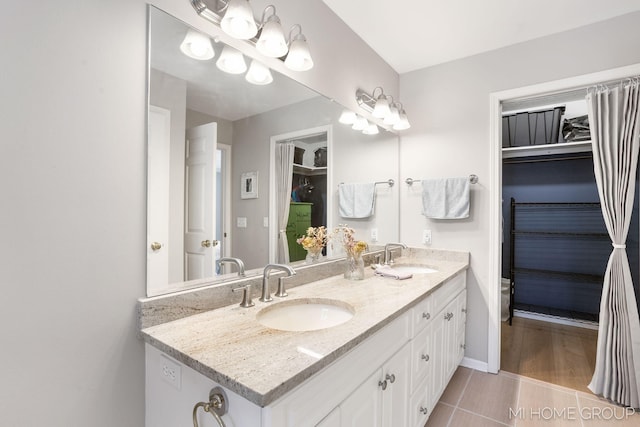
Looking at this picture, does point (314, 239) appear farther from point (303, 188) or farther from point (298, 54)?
point (298, 54)

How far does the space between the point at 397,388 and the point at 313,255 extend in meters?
0.81

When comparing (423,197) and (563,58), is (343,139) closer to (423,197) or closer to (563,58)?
(423,197)

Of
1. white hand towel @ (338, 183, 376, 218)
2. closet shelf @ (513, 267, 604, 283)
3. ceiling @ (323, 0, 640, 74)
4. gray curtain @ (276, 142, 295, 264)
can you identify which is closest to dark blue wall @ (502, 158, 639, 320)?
closet shelf @ (513, 267, 604, 283)

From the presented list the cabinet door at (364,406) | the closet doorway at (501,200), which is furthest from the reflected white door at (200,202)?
the closet doorway at (501,200)

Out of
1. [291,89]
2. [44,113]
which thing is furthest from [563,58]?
[44,113]

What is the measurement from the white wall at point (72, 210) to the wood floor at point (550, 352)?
260 centimetres

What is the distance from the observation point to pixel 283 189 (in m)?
1.68

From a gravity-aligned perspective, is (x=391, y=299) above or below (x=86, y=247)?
below

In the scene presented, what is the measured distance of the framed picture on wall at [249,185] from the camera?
1438 mm

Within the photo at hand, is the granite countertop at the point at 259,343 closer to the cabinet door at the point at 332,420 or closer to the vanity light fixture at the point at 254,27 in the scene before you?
the cabinet door at the point at 332,420

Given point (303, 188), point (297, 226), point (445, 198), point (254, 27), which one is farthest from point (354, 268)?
point (254, 27)

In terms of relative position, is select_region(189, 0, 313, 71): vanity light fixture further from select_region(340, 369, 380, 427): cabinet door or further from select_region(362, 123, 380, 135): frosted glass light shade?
select_region(340, 369, 380, 427): cabinet door

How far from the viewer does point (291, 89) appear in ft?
5.24

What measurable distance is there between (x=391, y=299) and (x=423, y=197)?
1.34 meters
